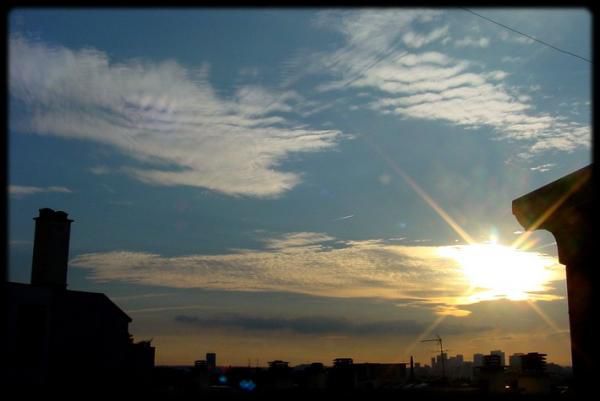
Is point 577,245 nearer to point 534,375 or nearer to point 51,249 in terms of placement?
point 534,375

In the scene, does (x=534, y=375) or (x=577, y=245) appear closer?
(x=577, y=245)

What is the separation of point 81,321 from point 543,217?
88.0 feet

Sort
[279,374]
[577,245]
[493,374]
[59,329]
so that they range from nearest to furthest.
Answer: [577,245], [279,374], [59,329], [493,374]

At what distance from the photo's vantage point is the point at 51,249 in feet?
105

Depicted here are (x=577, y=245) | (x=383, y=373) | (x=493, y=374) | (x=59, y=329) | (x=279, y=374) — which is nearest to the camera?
(x=577, y=245)

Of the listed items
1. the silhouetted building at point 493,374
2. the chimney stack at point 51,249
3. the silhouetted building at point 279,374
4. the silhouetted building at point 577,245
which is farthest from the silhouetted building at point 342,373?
the silhouetted building at point 577,245

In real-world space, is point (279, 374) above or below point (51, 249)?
below

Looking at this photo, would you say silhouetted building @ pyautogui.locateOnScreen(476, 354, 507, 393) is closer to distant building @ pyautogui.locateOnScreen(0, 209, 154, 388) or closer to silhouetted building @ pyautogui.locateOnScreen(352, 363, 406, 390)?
silhouetted building @ pyautogui.locateOnScreen(352, 363, 406, 390)

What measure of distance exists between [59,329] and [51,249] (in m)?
4.24

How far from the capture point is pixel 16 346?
90.0 ft

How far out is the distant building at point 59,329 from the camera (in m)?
27.5

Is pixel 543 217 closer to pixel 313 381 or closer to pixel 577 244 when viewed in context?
pixel 577 244

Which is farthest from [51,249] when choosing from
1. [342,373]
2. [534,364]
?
[534,364]
